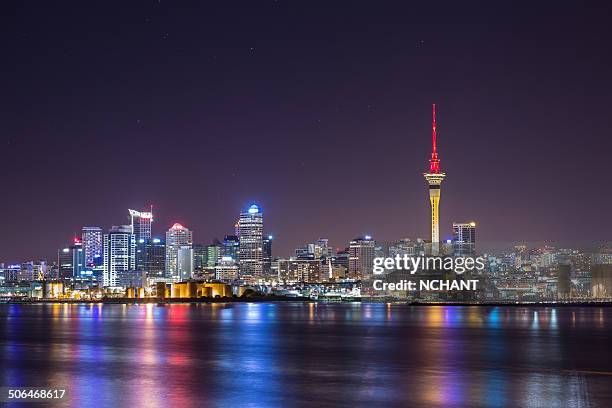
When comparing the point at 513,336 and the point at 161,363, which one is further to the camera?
the point at 513,336

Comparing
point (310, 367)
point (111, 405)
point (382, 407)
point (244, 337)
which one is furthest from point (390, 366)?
point (244, 337)

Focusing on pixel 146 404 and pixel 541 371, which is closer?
pixel 146 404

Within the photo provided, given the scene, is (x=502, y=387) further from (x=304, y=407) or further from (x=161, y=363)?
(x=161, y=363)

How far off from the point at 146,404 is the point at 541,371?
1638cm

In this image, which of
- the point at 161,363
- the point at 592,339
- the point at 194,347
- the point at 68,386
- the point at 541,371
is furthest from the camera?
the point at 592,339

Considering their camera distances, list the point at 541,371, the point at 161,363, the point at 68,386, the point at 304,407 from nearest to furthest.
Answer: the point at 304,407 < the point at 68,386 < the point at 541,371 < the point at 161,363

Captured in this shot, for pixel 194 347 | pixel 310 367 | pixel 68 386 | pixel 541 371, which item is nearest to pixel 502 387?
pixel 541 371

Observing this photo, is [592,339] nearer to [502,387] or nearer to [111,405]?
[502,387]

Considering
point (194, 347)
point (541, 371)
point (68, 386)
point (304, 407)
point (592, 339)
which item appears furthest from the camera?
point (592, 339)

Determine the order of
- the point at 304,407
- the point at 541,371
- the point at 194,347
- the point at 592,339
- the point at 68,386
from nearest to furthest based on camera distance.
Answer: the point at 304,407 → the point at 68,386 → the point at 541,371 → the point at 194,347 → the point at 592,339

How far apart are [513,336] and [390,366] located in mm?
25415

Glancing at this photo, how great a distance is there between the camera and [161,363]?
36844 millimetres

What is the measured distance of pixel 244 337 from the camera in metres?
58.2

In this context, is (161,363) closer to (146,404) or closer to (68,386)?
(68,386)
